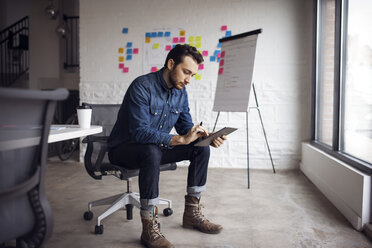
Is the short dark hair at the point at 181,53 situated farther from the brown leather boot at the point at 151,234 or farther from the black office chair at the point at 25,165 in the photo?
the black office chair at the point at 25,165

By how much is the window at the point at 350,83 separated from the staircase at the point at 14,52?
19.3 ft

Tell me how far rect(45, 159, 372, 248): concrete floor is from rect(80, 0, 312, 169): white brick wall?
533 millimetres

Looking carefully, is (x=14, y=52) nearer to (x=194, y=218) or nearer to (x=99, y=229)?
(x=99, y=229)

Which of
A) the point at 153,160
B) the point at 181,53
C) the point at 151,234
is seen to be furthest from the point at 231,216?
the point at 181,53

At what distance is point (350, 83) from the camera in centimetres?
257

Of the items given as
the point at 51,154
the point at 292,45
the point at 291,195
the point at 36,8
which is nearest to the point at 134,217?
the point at 291,195

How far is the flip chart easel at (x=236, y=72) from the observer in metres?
2.94

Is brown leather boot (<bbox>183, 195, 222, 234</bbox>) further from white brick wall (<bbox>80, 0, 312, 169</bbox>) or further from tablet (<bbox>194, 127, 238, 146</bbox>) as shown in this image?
white brick wall (<bbox>80, 0, 312, 169</bbox>)

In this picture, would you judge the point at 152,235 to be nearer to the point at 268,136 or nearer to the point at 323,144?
the point at 323,144

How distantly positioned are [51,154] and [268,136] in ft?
10.3

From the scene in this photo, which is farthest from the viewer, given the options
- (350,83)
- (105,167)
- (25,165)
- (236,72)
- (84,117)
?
(236,72)

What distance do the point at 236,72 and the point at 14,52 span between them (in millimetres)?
5872

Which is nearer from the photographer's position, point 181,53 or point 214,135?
point 214,135

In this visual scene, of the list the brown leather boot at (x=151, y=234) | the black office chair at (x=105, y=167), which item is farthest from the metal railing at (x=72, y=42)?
the brown leather boot at (x=151, y=234)
